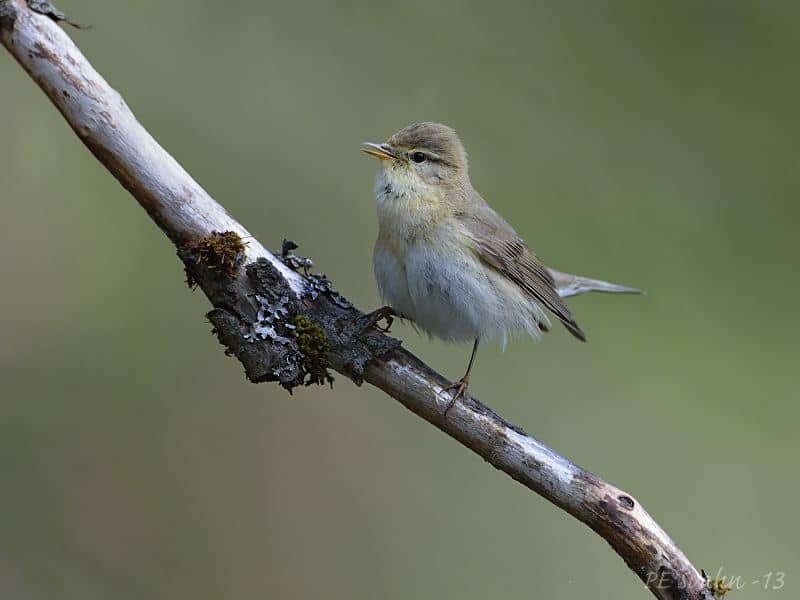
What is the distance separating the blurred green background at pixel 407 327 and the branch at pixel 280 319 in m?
1.69

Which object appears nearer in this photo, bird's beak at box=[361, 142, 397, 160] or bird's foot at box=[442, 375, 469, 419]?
bird's foot at box=[442, 375, 469, 419]

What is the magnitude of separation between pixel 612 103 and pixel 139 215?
3134mm

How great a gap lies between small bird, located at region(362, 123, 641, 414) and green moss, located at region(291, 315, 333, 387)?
0.39m

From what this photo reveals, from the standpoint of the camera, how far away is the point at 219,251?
9.45 ft

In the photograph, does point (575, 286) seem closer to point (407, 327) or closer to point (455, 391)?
point (407, 327)

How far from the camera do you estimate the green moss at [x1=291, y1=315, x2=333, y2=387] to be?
9.68ft

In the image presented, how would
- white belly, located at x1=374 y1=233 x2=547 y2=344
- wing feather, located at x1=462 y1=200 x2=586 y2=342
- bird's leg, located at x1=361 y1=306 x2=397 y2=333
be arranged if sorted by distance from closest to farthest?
bird's leg, located at x1=361 y1=306 x2=397 y2=333 < white belly, located at x1=374 y1=233 x2=547 y2=344 < wing feather, located at x1=462 y1=200 x2=586 y2=342

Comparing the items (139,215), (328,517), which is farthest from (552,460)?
(139,215)

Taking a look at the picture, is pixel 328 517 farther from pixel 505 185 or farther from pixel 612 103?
pixel 612 103

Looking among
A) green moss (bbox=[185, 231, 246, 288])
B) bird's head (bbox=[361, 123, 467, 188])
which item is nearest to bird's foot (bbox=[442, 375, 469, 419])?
green moss (bbox=[185, 231, 246, 288])

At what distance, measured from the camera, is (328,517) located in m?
4.52

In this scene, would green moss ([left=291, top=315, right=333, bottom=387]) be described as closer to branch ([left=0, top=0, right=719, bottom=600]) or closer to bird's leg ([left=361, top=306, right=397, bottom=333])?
branch ([left=0, top=0, right=719, bottom=600])

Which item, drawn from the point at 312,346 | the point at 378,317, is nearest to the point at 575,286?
the point at 378,317

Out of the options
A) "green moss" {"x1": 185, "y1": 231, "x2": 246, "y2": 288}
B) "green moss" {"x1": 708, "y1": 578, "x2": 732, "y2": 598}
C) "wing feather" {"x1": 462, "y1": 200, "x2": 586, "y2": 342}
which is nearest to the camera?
"green moss" {"x1": 708, "y1": 578, "x2": 732, "y2": 598}
